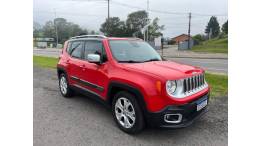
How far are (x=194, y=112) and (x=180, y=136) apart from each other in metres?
0.51

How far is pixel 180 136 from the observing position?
11.8 ft

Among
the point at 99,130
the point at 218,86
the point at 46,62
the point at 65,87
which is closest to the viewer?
the point at 99,130

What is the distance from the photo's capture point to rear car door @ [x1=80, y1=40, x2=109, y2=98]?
13.5 feet

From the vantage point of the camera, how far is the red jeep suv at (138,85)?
320 cm

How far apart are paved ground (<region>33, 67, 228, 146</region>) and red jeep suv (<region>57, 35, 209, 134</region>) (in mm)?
289

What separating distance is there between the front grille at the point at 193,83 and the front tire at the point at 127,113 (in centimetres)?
86

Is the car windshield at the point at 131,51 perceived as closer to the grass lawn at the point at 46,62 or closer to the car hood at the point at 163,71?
the car hood at the point at 163,71

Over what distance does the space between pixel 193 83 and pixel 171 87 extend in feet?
1.93

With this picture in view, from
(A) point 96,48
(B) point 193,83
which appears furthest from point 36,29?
(B) point 193,83

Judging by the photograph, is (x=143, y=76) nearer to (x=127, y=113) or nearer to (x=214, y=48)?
(x=127, y=113)

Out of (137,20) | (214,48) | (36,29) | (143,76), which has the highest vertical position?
(137,20)

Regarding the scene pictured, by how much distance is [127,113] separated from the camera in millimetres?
3672

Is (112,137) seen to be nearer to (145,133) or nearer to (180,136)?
(145,133)

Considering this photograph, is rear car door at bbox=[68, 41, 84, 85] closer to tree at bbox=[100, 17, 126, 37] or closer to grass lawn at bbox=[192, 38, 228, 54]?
grass lawn at bbox=[192, 38, 228, 54]
